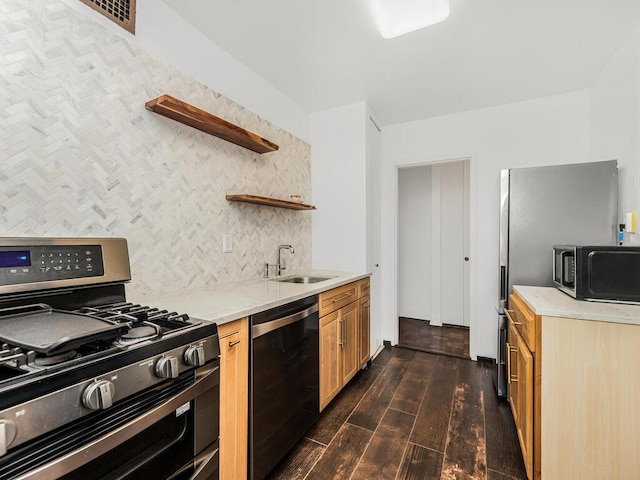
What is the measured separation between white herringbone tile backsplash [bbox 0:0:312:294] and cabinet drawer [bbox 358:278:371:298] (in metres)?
1.00

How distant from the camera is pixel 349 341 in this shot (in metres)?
2.42

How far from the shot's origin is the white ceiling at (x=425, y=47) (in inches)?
69.5

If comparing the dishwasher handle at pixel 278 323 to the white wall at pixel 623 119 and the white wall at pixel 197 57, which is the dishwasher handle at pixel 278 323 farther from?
the white wall at pixel 623 119

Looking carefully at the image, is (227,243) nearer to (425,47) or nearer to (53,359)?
(53,359)

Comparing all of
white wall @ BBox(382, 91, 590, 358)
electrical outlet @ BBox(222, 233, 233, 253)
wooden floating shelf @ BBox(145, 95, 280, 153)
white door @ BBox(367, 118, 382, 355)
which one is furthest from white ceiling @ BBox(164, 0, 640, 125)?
electrical outlet @ BBox(222, 233, 233, 253)

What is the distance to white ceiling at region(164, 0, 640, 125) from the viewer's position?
1766 millimetres

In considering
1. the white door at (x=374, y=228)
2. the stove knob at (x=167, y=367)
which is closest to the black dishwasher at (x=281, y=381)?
the stove knob at (x=167, y=367)

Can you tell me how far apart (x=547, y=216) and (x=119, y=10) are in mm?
2930

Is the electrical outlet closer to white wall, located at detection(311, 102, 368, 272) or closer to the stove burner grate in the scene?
white wall, located at detection(311, 102, 368, 272)

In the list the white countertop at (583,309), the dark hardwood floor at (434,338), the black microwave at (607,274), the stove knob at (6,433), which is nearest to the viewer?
the stove knob at (6,433)

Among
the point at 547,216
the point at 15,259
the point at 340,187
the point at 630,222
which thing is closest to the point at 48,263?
the point at 15,259

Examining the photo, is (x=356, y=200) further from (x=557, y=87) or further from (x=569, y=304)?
(x=557, y=87)

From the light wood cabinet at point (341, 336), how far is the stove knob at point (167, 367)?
3.81 ft

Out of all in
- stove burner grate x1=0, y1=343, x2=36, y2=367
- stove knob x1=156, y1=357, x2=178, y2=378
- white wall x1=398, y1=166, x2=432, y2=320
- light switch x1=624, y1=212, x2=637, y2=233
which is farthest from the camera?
white wall x1=398, y1=166, x2=432, y2=320
